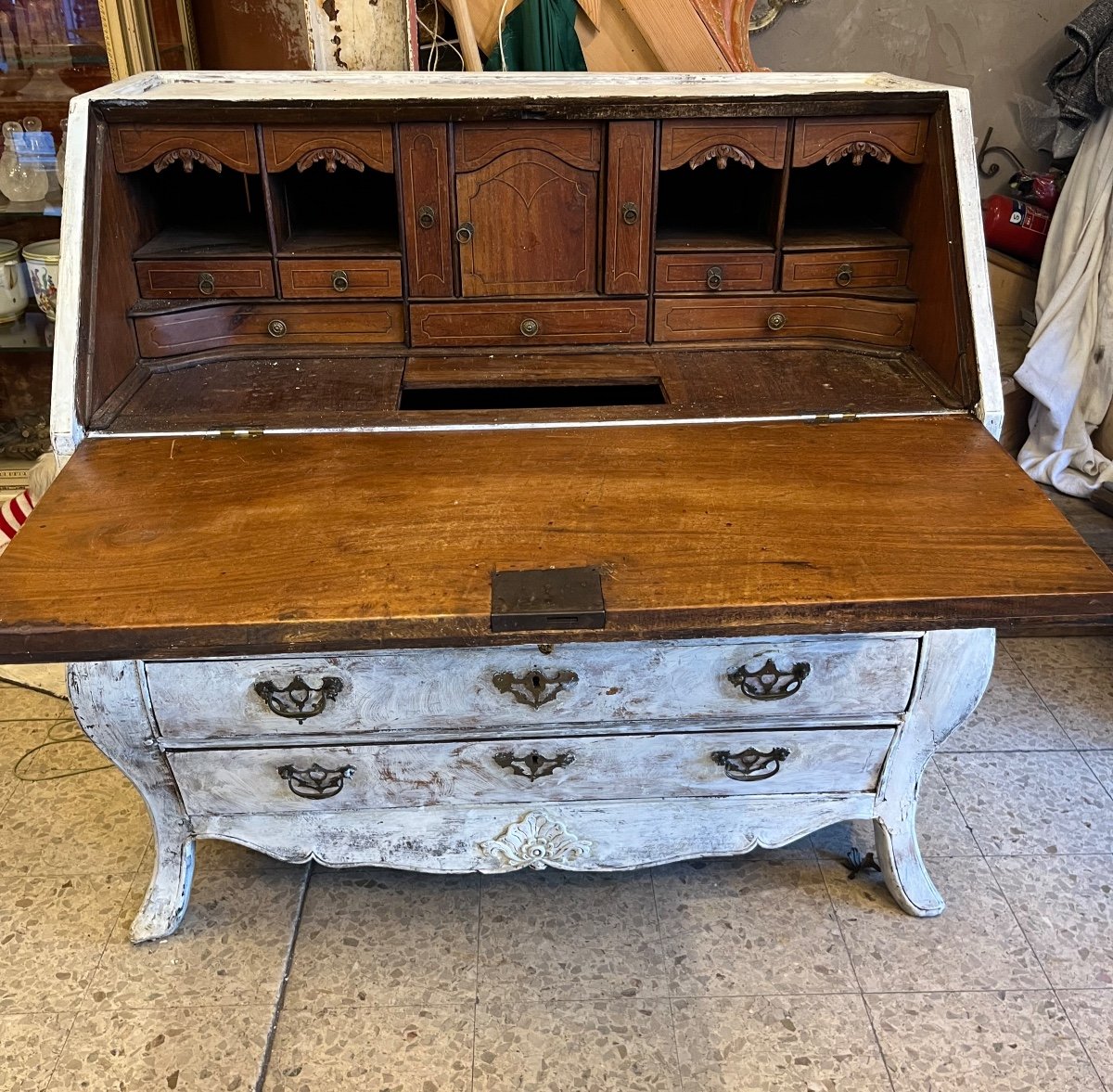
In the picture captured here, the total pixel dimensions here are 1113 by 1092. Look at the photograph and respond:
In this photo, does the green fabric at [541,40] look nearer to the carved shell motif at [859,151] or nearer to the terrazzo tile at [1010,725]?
the carved shell motif at [859,151]

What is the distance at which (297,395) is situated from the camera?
5.31ft

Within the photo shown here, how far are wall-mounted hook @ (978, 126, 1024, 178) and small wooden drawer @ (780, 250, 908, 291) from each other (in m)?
1.28

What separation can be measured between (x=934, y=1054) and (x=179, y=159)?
186cm

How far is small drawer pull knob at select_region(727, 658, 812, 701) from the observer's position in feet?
4.63

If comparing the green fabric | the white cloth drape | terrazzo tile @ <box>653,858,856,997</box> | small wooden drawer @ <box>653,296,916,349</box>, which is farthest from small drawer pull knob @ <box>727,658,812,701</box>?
the white cloth drape

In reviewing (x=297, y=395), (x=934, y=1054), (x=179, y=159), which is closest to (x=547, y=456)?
(x=297, y=395)

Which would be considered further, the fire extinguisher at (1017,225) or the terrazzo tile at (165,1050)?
the fire extinguisher at (1017,225)

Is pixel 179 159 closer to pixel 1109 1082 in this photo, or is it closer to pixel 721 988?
pixel 721 988

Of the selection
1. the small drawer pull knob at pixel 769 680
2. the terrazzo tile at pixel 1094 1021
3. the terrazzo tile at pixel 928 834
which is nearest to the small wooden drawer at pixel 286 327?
the small drawer pull knob at pixel 769 680

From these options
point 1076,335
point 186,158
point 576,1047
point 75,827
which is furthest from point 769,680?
point 1076,335

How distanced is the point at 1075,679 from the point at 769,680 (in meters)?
1.31

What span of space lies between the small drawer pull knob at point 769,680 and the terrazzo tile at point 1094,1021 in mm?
720

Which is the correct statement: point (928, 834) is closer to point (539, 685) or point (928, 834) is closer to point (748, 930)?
point (748, 930)

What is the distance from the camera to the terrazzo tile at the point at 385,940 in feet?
5.28
